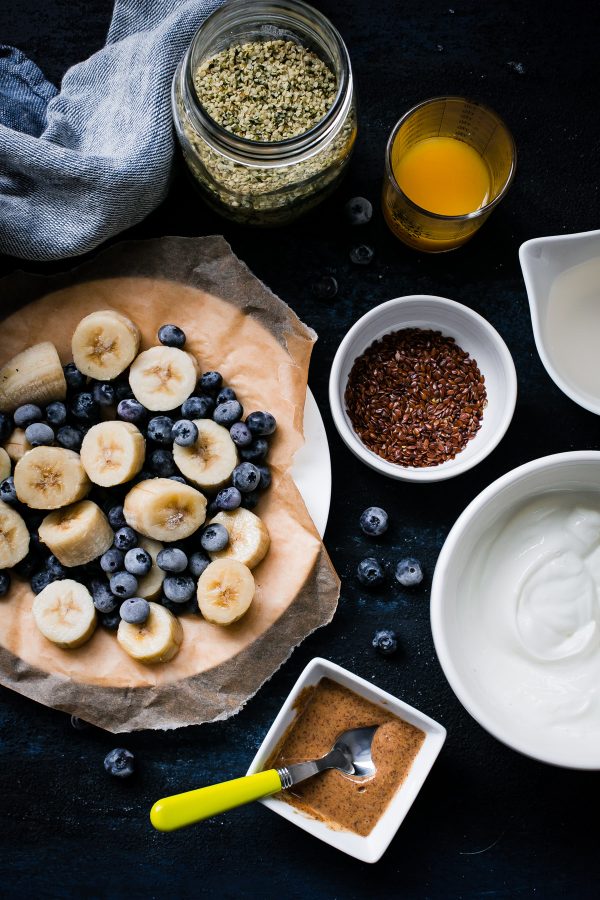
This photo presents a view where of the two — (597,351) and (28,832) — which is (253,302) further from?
(28,832)

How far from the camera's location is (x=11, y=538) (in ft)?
5.34

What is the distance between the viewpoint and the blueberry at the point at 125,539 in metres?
1.64

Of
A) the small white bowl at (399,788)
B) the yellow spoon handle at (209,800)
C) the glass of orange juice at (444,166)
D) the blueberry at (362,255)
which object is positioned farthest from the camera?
the blueberry at (362,255)

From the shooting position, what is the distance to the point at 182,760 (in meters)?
1.72

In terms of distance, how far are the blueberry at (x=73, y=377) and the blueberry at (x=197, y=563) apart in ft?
1.47

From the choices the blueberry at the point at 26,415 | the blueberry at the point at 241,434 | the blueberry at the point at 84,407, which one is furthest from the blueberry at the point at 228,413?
the blueberry at the point at 26,415

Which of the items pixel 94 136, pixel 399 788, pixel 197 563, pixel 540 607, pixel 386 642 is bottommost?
pixel 399 788

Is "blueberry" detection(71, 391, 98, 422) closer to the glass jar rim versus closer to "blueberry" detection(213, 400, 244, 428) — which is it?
"blueberry" detection(213, 400, 244, 428)

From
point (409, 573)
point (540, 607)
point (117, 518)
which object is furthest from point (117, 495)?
point (540, 607)

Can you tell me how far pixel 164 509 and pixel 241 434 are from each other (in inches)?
8.9

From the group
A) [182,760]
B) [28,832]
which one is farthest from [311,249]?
[28,832]

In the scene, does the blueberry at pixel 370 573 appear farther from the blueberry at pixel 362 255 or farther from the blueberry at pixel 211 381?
the blueberry at pixel 362 255

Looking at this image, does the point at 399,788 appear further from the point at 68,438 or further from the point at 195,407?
the point at 68,438

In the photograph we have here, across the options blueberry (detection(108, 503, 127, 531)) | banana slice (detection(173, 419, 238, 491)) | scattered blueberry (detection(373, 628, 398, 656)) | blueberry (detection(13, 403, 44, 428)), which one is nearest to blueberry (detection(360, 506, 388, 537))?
scattered blueberry (detection(373, 628, 398, 656))
